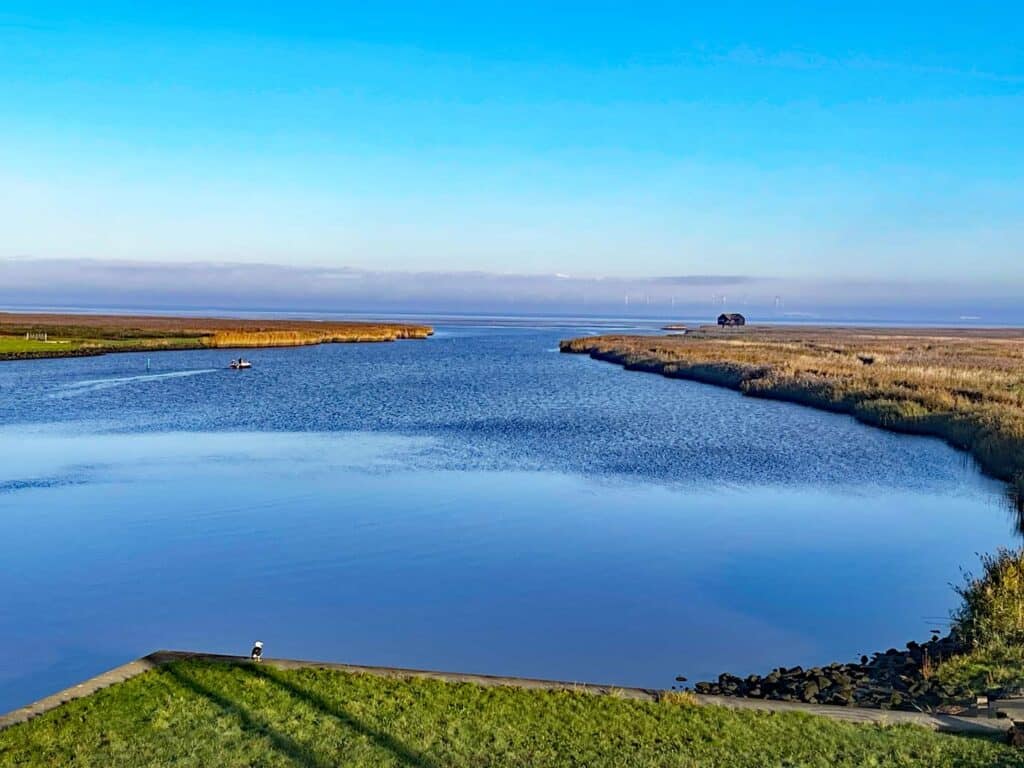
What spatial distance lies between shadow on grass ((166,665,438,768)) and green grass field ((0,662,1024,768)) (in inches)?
0.7

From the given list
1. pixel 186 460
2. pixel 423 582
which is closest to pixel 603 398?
pixel 186 460

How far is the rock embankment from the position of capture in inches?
428

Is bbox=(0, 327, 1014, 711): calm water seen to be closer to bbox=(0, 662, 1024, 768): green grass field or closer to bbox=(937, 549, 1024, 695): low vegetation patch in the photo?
bbox=(937, 549, 1024, 695): low vegetation patch

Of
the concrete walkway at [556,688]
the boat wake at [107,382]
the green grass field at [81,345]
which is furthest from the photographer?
the green grass field at [81,345]

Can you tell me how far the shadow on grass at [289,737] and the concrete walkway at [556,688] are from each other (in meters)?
0.43

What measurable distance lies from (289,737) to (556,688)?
3101mm

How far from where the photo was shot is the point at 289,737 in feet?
29.1

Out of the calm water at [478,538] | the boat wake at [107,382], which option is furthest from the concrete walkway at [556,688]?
the boat wake at [107,382]

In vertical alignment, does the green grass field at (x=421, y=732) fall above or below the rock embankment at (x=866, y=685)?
above

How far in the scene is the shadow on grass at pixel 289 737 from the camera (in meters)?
8.43

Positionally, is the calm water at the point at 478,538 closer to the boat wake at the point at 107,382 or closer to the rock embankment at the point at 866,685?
the rock embankment at the point at 866,685

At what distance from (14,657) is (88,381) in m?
45.2

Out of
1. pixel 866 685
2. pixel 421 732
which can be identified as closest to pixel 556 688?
pixel 421 732

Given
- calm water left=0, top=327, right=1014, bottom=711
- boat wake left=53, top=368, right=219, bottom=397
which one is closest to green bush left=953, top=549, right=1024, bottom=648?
calm water left=0, top=327, right=1014, bottom=711
